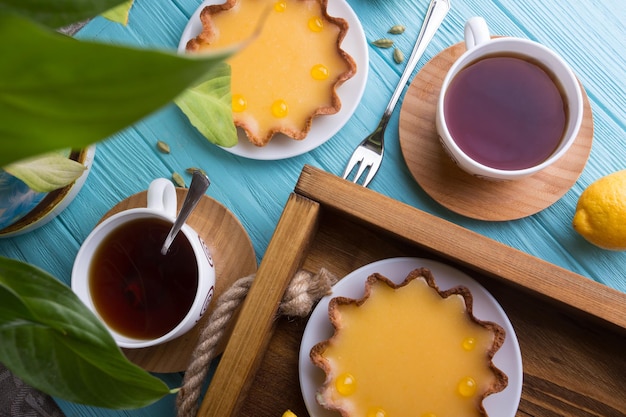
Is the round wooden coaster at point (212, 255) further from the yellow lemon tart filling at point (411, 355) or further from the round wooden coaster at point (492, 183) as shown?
the round wooden coaster at point (492, 183)

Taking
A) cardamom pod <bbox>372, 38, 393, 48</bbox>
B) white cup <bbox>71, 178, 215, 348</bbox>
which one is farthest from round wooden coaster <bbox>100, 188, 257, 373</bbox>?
cardamom pod <bbox>372, 38, 393, 48</bbox>

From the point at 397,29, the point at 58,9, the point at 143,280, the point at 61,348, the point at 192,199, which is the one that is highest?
the point at 58,9

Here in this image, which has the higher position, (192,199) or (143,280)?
(192,199)

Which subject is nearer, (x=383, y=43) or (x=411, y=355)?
(x=411, y=355)

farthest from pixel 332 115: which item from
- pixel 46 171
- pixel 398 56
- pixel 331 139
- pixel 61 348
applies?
pixel 61 348

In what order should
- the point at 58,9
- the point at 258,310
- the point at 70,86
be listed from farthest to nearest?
1. the point at 258,310
2. the point at 58,9
3. the point at 70,86

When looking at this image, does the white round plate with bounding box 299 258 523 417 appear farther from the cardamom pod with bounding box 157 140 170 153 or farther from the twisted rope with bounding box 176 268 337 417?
the cardamom pod with bounding box 157 140 170 153

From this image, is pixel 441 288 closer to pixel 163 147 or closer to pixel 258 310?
pixel 258 310
